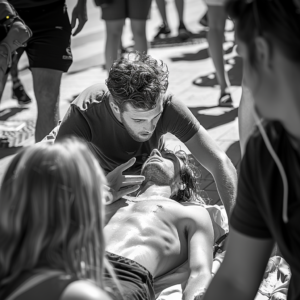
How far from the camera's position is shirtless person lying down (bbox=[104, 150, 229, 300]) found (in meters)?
2.59

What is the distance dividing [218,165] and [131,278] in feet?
2.98

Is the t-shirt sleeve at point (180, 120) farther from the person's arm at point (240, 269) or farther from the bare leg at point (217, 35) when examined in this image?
the bare leg at point (217, 35)

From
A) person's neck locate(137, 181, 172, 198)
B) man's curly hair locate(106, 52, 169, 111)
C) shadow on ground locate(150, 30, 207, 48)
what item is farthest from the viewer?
shadow on ground locate(150, 30, 207, 48)

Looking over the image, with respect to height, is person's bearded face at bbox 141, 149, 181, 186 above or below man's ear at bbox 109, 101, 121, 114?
below

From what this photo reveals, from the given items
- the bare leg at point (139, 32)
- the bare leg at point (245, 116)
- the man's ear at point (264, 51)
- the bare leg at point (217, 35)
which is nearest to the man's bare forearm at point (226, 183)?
the bare leg at point (245, 116)

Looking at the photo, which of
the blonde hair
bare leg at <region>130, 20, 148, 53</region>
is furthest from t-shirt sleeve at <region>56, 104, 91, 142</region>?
bare leg at <region>130, 20, 148, 53</region>

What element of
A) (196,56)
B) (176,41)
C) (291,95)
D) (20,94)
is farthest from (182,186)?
(176,41)

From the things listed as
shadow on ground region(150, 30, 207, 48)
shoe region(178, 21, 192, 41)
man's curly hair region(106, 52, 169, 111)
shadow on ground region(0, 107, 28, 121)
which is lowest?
shadow on ground region(150, 30, 207, 48)

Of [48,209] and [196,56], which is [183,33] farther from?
[48,209]

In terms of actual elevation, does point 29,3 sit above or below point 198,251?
above

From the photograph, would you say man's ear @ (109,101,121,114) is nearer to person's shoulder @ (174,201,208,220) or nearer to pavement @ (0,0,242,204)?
person's shoulder @ (174,201,208,220)

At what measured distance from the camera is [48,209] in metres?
1.47

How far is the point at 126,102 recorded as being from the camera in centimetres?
314

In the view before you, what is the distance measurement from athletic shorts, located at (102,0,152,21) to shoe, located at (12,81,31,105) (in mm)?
1073
